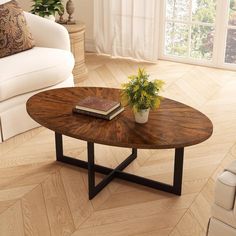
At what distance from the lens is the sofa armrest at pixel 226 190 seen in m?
1.99

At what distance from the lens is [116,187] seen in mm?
2812

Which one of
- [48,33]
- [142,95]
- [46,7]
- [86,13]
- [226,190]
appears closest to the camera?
[226,190]

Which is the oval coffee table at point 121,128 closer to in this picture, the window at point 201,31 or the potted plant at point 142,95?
the potted plant at point 142,95

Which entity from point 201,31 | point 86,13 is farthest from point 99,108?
point 86,13

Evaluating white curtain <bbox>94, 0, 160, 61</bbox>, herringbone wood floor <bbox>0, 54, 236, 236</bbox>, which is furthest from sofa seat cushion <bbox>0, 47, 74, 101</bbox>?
white curtain <bbox>94, 0, 160, 61</bbox>

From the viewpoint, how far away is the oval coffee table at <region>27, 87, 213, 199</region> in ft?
7.89

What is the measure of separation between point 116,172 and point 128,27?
8.15 feet

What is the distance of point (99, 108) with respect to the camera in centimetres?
263

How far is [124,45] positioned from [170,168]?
2363 millimetres

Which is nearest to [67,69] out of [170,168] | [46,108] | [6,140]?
[6,140]

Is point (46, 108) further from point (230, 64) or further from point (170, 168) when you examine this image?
point (230, 64)

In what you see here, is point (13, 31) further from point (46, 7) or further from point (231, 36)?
point (231, 36)

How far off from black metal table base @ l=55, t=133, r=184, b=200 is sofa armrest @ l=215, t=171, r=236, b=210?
58 centimetres

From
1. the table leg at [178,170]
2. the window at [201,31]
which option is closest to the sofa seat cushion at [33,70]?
the table leg at [178,170]
